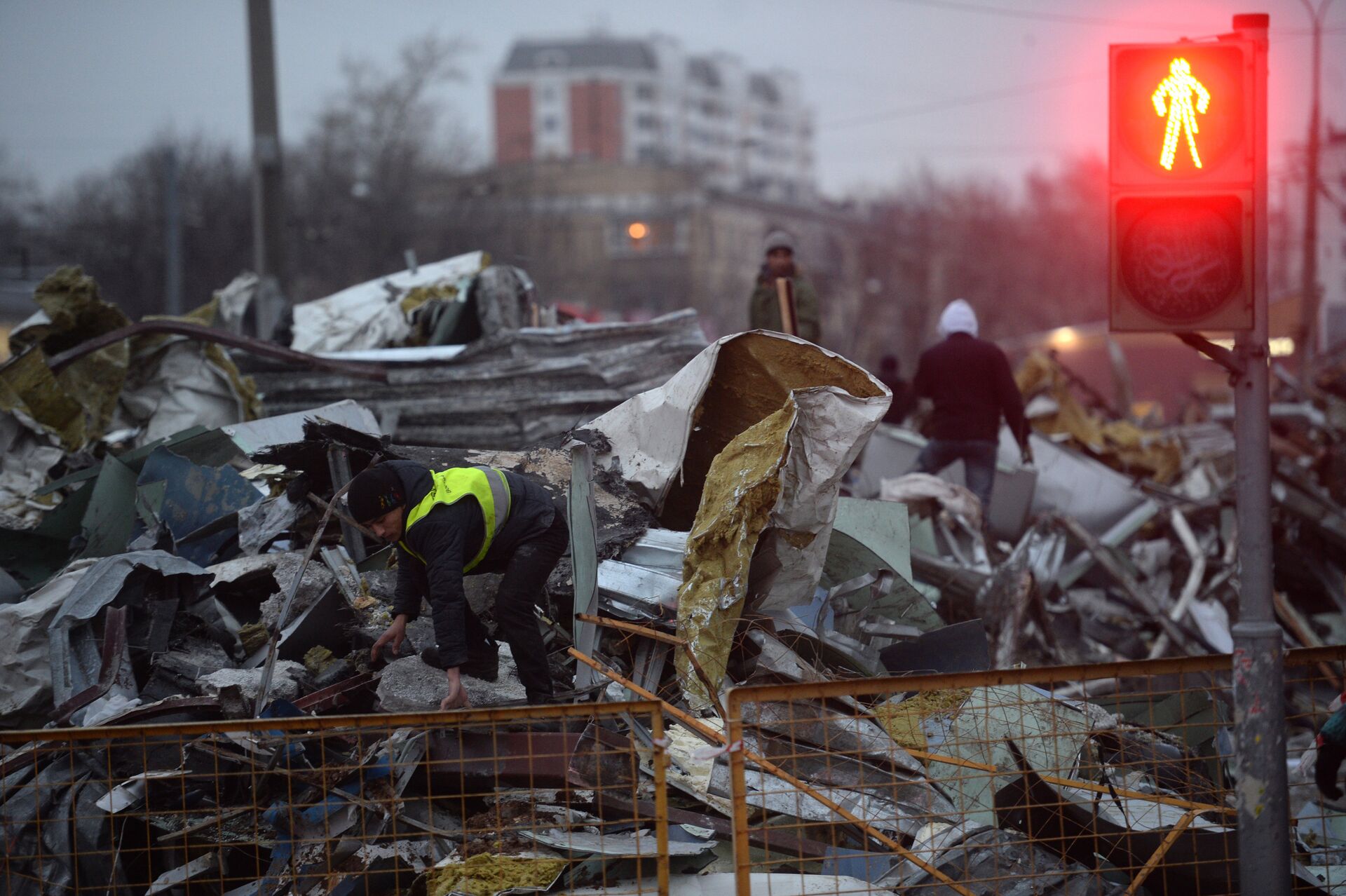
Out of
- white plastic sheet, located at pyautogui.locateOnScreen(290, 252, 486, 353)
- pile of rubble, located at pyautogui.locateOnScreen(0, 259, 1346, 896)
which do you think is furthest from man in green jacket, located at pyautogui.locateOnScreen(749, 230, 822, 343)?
white plastic sheet, located at pyautogui.locateOnScreen(290, 252, 486, 353)

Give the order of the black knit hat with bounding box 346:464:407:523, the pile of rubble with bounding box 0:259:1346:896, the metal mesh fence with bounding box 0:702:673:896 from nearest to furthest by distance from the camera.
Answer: the metal mesh fence with bounding box 0:702:673:896, the pile of rubble with bounding box 0:259:1346:896, the black knit hat with bounding box 346:464:407:523

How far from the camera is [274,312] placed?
38.8 feet

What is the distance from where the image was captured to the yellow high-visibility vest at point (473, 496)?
465 cm

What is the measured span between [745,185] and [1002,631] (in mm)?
63582

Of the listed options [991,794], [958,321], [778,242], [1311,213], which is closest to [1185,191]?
[991,794]

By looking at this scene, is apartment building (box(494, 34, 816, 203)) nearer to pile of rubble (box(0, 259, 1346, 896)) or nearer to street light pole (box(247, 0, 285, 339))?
street light pole (box(247, 0, 285, 339))

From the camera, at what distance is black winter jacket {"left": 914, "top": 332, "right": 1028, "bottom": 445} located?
8.22 m

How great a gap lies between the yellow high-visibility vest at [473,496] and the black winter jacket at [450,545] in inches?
0.8

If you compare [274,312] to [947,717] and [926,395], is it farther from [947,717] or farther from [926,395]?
[947,717]

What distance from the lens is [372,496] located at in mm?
4605

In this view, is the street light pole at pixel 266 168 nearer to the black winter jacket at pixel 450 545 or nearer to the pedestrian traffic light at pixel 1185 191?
the black winter jacket at pixel 450 545

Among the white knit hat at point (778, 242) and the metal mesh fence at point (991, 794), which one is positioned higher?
the white knit hat at point (778, 242)

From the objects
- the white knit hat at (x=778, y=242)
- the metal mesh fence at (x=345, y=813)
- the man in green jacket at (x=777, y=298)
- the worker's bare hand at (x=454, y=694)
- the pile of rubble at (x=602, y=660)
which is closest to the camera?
the metal mesh fence at (x=345, y=813)

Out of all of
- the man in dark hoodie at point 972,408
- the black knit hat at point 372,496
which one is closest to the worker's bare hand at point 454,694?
the black knit hat at point 372,496
